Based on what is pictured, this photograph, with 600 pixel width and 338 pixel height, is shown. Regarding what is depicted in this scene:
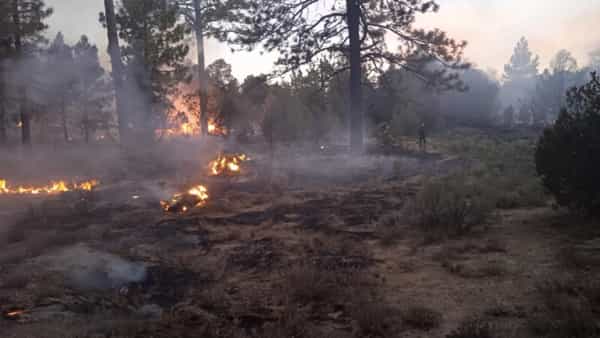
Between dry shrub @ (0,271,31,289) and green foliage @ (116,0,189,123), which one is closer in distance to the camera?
dry shrub @ (0,271,31,289)

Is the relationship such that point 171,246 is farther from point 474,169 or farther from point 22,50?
point 22,50

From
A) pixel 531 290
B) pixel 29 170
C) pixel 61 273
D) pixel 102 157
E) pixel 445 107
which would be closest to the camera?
pixel 531 290

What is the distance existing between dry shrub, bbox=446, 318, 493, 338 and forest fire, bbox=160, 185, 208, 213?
780 centimetres

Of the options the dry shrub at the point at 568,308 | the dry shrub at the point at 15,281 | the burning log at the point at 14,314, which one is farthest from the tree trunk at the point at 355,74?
the burning log at the point at 14,314

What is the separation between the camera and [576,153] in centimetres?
698

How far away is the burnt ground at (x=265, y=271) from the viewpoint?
421cm

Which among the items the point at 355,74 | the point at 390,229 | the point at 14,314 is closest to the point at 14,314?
the point at 14,314

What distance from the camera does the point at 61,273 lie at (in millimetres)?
5934

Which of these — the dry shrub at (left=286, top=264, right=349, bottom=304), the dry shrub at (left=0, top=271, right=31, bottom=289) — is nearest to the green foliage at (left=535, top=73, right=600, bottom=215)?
the dry shrub at (left=286, top=264, right=349, bottom=304)

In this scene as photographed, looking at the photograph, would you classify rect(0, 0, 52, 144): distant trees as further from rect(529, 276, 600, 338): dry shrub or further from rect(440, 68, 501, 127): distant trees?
rect(440, 68, 501, 127): distant trees

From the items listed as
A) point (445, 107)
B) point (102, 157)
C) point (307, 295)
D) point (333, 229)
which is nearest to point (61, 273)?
point (307, 295)

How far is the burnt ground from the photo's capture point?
13.8 feet

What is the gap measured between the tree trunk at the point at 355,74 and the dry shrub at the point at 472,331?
1446 centimetres

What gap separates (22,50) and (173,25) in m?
8.39
